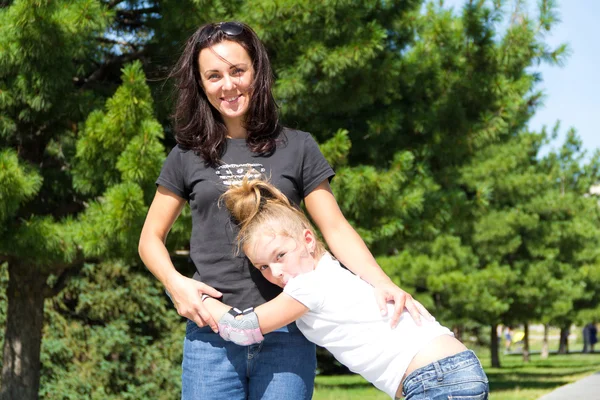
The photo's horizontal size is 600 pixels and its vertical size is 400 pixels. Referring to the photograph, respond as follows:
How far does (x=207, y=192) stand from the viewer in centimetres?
247

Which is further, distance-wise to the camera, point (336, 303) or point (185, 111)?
point (185, 111)

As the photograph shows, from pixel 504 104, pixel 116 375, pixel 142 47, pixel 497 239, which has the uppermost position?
pixel 142 47

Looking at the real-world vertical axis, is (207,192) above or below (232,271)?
above

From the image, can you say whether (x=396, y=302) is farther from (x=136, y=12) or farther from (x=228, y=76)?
(x=136, y=12)

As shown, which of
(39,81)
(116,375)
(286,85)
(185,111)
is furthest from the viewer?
(116,375)

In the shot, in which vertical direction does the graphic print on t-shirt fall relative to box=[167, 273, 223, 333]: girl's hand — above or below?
above

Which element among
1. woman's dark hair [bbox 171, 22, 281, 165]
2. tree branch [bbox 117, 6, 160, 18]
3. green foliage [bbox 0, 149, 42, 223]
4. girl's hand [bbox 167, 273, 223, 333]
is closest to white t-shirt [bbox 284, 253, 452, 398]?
girl's hand [bbox 167, 273, 223, 333]

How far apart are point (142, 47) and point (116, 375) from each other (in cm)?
431

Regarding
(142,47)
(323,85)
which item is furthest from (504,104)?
(142,47)

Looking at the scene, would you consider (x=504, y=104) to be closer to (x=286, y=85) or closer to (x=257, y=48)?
(x=286, y=85)

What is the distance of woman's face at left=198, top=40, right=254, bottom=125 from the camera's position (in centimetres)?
254

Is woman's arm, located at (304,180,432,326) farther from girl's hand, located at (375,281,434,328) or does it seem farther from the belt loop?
the belt loop

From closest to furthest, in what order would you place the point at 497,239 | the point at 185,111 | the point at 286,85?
1. the point at 185,111
2. the point at 286,85
3. the point at 497,239

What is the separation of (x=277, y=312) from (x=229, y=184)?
420 millimetres
